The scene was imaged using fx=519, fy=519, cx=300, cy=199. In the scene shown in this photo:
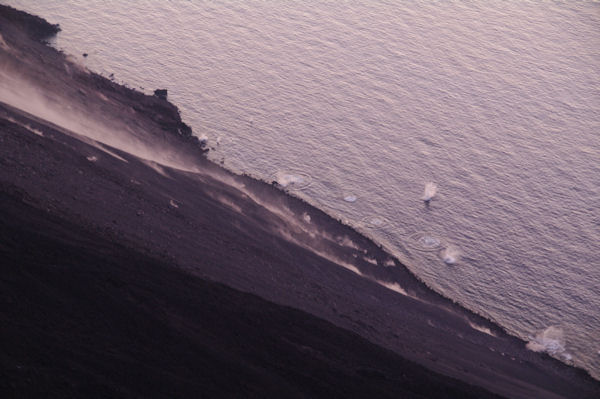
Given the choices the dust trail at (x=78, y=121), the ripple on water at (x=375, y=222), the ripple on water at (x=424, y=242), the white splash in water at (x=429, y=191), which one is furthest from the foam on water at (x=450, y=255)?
the dust trail at (x=78, y=121)

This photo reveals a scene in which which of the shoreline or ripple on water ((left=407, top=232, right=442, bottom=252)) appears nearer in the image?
the shoreline

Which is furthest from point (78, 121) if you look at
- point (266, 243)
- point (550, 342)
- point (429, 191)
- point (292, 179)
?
point (550, 342)

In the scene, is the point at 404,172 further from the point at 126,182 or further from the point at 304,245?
the point at 126,182

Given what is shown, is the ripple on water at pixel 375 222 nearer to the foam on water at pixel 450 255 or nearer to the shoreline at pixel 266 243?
the shoreline at pixel 266 243

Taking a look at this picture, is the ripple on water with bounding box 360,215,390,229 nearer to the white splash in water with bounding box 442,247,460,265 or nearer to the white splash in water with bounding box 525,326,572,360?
the white splash in water with bounding box 442,247,460,265

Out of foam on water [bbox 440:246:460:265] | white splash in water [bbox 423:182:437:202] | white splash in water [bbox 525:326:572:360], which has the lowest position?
white splash in water [bbox 525:326:572:360]

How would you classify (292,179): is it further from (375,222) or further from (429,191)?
(429,191)

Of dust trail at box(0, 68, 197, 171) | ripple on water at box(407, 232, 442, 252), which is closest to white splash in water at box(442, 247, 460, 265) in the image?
ripple on water at box(407, 232, 442, 252)
